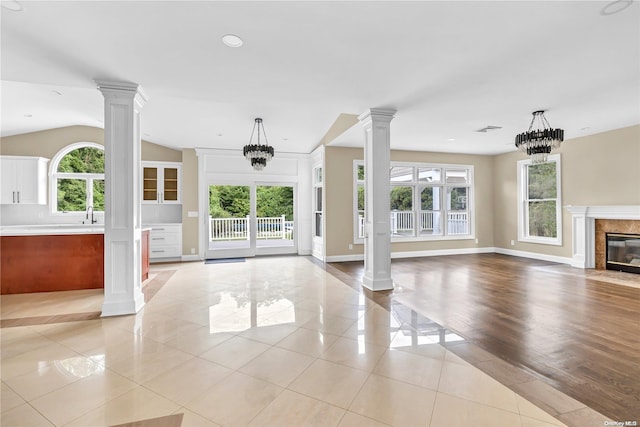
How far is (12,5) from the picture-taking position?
2203 mm

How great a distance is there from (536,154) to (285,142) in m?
4.96

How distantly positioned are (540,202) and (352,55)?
6.73 meters

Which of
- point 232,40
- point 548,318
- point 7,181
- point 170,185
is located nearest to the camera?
point 232,40

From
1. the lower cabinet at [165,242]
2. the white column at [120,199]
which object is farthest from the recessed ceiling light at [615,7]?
the lower cabinet at [165,242]

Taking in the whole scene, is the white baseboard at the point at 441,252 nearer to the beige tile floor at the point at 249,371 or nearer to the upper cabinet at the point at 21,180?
the beige tile floor at the point at 249,371

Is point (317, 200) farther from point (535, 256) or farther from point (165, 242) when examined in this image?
point (535, 256)

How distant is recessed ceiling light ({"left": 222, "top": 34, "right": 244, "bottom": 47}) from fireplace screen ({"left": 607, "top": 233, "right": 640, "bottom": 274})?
7.42m

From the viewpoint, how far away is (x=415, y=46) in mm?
2732

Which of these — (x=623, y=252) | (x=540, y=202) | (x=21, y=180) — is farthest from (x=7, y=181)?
(x=623, y=252)

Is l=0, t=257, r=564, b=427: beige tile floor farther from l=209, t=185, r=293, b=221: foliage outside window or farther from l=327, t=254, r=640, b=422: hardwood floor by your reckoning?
l=209, t=185, r=293, b=221: foliage outside window

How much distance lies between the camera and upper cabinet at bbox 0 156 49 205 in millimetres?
6504

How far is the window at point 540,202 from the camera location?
674 centimetres

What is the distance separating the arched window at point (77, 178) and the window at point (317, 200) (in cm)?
527

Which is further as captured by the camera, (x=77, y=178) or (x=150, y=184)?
(x=150, y=184)
